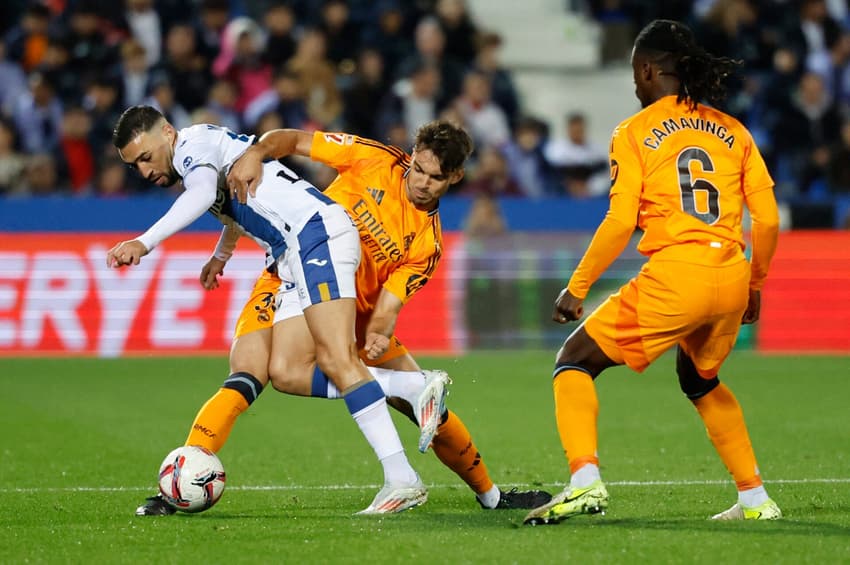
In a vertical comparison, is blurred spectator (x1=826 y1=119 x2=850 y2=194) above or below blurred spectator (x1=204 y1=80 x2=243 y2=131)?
below

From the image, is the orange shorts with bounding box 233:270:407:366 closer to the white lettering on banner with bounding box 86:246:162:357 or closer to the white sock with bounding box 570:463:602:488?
the white sock with bounding box 570:463:602:488

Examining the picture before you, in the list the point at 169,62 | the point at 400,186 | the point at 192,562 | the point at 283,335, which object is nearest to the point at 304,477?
the point at 283,335

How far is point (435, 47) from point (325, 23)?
56.5 inches

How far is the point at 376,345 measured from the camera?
22.2 ft

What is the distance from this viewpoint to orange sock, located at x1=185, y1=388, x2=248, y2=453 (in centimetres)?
675

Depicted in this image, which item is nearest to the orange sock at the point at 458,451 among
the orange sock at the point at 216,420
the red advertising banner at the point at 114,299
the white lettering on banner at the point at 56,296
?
the orange sock at the point at 216,420

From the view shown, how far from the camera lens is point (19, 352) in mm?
14734

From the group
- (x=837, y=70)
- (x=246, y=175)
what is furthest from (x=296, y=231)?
(x=837, y=70)

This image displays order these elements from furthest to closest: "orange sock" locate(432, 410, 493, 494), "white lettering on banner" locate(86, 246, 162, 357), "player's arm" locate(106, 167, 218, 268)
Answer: "white lettering on banner" locate(86, 246, 162, 357) < "orange sock" locate(432, 410, 493, 494) < "player's arm" locate(106, 167, 218, 268)

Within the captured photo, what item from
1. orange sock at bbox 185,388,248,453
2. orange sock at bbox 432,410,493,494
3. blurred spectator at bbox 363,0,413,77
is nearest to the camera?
orange sock at bbox 185,388,248,453

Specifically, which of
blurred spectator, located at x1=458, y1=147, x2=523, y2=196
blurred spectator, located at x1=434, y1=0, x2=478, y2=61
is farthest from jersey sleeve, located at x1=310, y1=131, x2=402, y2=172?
blurred spectator, located at x1=434, y1=0, x2=478, y2=61

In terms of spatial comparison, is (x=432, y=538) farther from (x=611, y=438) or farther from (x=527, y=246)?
(x=527, y=246)

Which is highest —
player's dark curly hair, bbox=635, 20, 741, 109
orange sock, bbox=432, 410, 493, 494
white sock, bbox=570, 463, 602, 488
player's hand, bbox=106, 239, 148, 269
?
player's dark curly hair, bbox=635, 20, 741, 109

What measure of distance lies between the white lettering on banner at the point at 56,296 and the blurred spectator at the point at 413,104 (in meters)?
4.06
